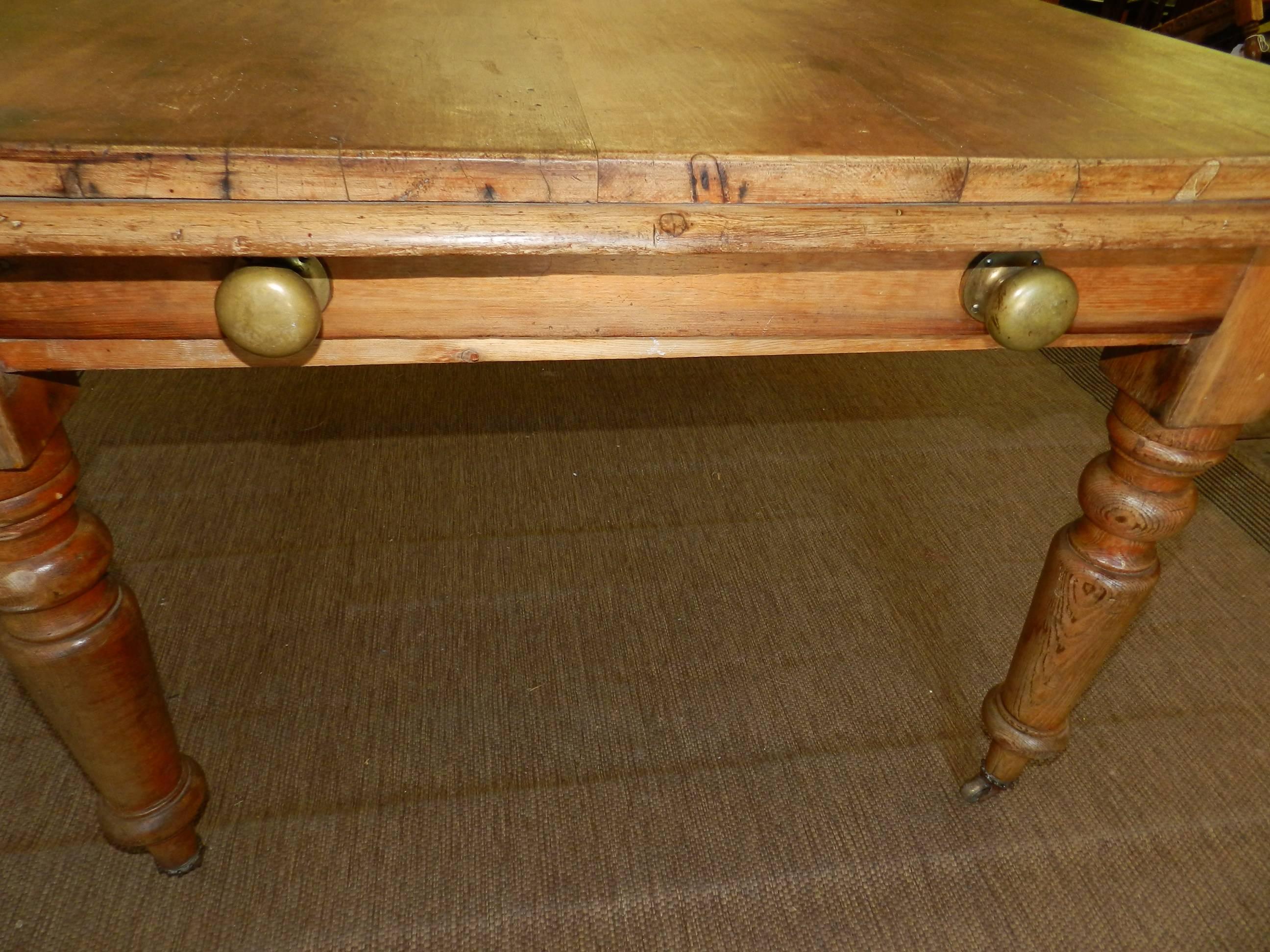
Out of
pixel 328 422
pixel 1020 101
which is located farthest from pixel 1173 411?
pixel 328 422

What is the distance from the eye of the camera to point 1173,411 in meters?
0.68

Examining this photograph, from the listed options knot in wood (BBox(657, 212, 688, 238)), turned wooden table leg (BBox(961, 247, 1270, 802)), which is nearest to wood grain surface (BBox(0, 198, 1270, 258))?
knot in wood (BBox(657, 212, 688, 238))

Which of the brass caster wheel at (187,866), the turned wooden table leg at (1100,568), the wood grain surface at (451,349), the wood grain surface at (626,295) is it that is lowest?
the brass caster wheel at (187,866)

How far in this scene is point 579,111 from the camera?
1.88 feet

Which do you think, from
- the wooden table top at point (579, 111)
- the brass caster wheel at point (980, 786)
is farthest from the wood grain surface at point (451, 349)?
the brass caster wheel at point (980, 786)

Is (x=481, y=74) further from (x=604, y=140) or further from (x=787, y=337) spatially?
(x=787, y=337)

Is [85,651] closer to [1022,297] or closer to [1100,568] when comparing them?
[1022,297]

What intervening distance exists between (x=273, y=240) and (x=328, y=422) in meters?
1.03

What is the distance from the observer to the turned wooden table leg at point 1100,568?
2.34 ft

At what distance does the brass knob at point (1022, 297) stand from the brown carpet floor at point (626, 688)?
21.5 inches

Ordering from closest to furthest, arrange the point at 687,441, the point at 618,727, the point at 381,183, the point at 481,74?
the point at 381,183 → the point at 481,74 → the point at 618,727 → the point at 687,441

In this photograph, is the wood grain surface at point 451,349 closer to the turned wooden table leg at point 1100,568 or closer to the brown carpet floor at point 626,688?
the turned wooden table leg at point 1100,568

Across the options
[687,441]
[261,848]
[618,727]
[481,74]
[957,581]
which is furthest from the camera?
[687,441]

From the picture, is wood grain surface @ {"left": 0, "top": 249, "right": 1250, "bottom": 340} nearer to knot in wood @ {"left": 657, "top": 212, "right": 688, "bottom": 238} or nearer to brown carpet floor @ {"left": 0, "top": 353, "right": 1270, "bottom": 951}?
knot in wood @ {"left": 657, "top": 212, "right": 688, "bottom": 238}
